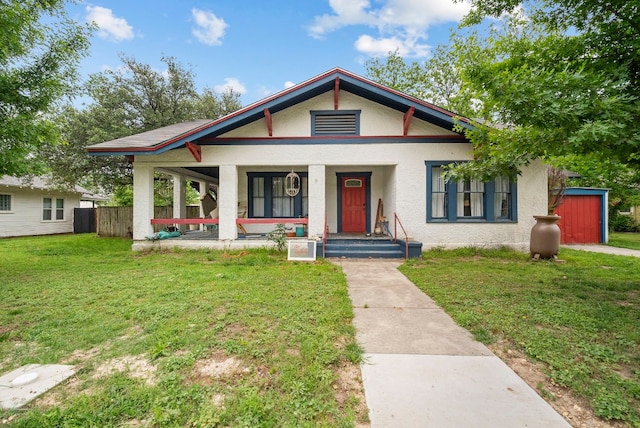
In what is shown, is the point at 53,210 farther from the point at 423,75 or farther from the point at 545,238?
the point at 423,75

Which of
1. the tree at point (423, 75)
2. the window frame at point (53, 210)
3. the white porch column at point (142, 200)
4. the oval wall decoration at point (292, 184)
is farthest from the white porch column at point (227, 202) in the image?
the tree at point (423, 75)

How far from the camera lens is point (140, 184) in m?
9.17

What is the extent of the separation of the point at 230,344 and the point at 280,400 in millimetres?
1030

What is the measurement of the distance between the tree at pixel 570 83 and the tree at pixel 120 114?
15107mm

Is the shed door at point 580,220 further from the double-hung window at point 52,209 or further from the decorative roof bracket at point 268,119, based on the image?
the double-hung window at point 52,209

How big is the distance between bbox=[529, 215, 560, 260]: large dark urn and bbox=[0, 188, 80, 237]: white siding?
22.8 m

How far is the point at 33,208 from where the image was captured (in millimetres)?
15609

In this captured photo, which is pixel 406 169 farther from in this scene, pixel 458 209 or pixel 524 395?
pixel 524 395

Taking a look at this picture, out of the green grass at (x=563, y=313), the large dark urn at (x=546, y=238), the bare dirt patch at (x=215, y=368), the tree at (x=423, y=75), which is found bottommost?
the bare dirt patch at (x=215, y=368)

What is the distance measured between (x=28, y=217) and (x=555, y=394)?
22102mm

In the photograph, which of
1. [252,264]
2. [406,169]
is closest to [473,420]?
[252,264]

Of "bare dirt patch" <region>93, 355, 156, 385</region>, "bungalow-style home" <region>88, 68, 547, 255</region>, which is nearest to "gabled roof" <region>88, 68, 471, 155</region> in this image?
"bungalow-style home" <region>88, 68, 547, 255</region>

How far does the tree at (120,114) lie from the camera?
12.9m

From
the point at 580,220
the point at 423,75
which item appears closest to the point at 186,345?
the point at 580,220
